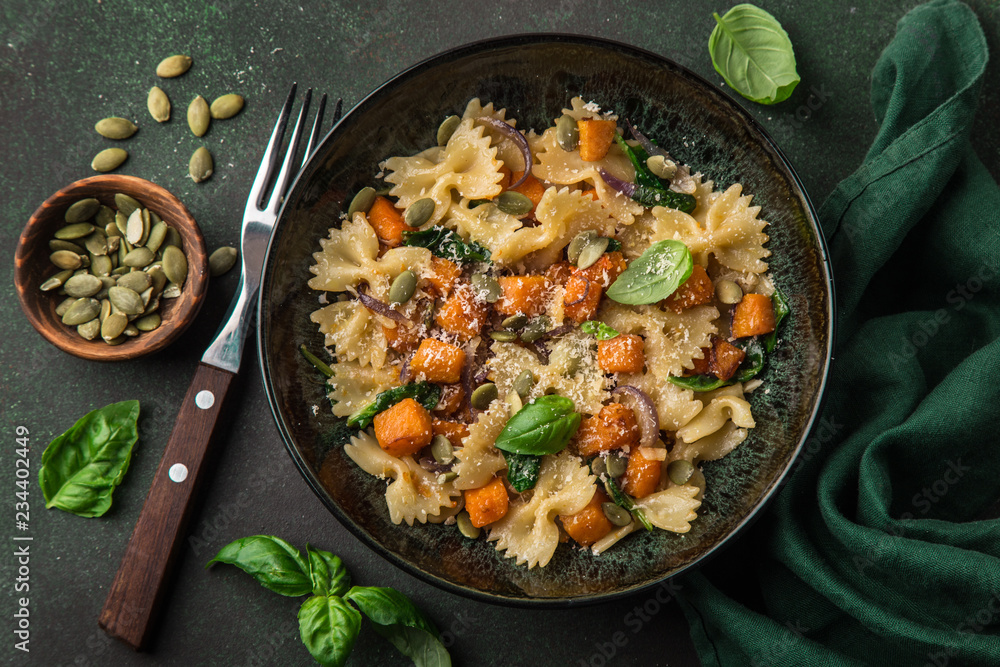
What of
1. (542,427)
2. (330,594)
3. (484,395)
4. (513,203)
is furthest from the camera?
(330,594)

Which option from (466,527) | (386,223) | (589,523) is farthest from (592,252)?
(466,527)

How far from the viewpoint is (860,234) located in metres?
3.54

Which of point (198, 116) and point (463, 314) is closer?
point (463, 314)

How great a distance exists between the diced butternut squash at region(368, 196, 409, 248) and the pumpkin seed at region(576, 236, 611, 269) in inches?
38.4

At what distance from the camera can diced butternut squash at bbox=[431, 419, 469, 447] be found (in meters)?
3.39

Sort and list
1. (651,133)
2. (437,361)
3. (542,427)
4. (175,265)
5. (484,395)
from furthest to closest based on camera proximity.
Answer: (175,265) < (651,133) < (484,395) < (437,361) < (542,427)

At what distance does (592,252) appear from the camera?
3328 millimetres

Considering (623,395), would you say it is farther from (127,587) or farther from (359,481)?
(127,587)

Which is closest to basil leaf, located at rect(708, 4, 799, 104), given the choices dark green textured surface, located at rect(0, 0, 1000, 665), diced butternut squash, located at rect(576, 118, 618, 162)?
dark green textured surface, located at rect(0, 0, 1000, 665)

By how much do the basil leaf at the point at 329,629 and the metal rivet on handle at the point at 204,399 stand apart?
4.07 feet

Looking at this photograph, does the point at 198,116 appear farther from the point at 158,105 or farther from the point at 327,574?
the point at 327,574

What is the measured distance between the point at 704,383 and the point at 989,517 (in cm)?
200

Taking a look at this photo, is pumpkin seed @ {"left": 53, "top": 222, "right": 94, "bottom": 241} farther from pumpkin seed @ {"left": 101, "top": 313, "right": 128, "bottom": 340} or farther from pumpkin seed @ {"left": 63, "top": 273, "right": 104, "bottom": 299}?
pumpkin seed @ {"left": 101, "top": 313, "right": 128, "bottom": 340}

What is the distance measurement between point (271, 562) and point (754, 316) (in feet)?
9.58
